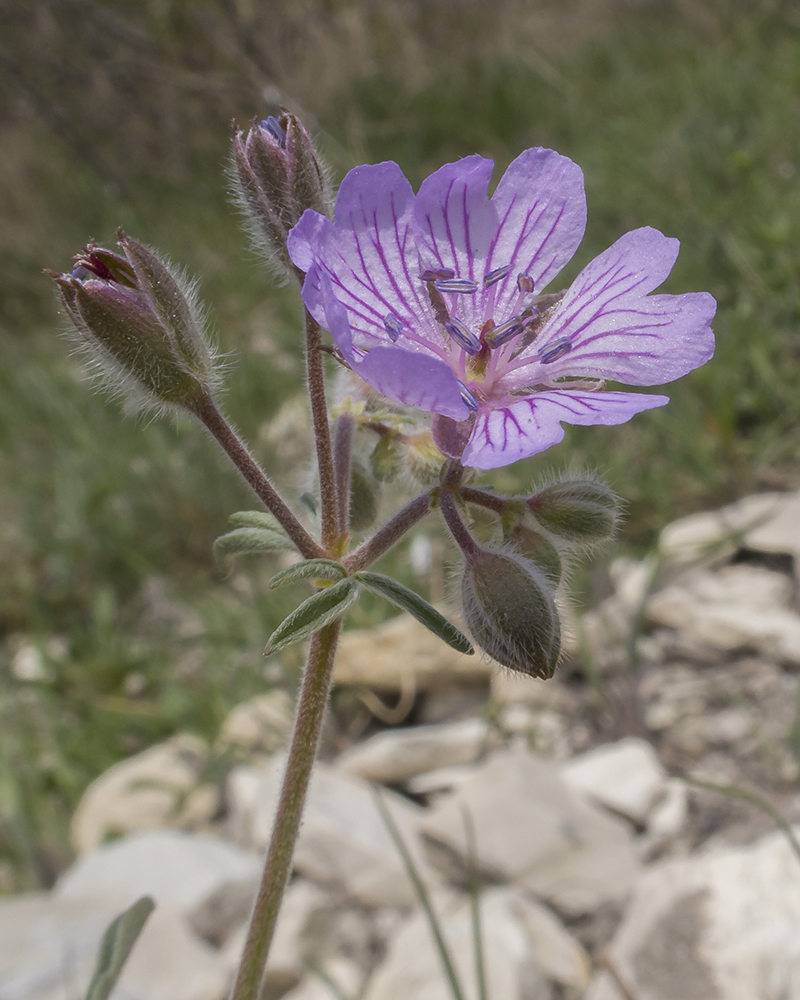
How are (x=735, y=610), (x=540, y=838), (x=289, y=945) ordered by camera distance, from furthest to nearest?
(x=735, y=610) < (x=540, y=838) < (x=289, y=945)

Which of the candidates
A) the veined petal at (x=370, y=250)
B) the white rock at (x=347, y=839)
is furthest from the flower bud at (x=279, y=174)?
the white rock at (x=347, y=839)

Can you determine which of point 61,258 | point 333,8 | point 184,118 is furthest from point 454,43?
point 61,258

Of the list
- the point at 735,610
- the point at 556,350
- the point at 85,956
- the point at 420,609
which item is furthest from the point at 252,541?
the point at 735,610

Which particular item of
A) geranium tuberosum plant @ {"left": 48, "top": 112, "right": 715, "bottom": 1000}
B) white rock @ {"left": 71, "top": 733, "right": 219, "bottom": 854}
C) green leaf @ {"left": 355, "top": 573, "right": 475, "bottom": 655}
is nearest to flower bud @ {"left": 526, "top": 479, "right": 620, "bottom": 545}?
geranium tuberosum plant @ {"left": 48, "top": 112, "right": 715, "bottom": 1000}

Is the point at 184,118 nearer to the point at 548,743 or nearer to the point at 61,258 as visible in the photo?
the point at 61,258

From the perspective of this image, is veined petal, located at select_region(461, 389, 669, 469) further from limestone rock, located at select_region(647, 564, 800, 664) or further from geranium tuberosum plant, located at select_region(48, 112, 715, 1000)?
limestone rock, located at select_region(647, 564, 800, 664)

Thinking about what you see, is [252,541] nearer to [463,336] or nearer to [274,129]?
[463,336]
